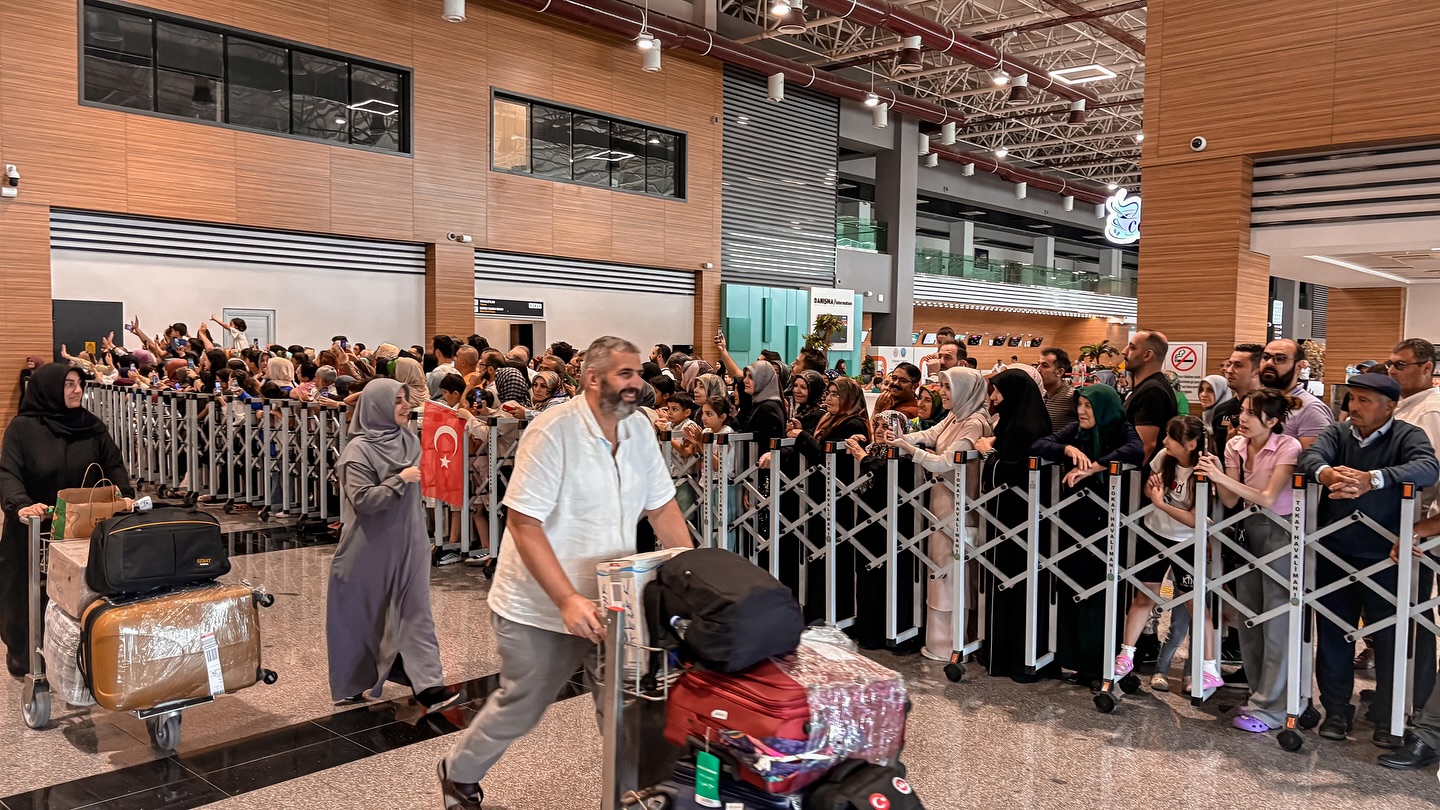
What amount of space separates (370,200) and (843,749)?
1580 centimetres

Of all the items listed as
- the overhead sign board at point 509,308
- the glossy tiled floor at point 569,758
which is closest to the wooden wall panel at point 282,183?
the overhead sign board at point 509,308

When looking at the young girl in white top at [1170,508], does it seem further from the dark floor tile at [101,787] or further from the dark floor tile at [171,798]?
the dark floor tile at [101,787]

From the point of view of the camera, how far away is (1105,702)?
4.88 meters

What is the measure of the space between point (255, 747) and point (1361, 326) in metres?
14.6

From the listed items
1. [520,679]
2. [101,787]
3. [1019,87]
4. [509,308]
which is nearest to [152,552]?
[101,787]

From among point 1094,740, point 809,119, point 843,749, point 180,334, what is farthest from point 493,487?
point 809,119

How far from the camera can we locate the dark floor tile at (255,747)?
4.13 m

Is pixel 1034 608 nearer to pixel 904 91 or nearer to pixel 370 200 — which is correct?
pixel 370 200

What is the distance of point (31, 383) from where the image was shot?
15.3 feet

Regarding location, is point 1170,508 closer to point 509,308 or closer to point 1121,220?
point 509,308

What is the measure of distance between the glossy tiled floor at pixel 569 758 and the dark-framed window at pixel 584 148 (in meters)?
14.7

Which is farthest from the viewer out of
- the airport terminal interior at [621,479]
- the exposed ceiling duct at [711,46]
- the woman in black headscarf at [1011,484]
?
the exposed ceiling duct at [711,46]

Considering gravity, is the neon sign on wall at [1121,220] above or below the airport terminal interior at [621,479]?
above

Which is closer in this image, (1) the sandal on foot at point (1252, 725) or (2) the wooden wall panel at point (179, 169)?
(1) the sandal on foot at point (1252, 725)
